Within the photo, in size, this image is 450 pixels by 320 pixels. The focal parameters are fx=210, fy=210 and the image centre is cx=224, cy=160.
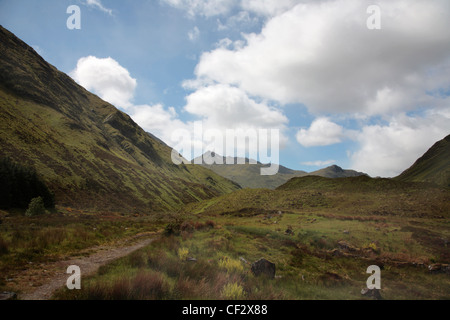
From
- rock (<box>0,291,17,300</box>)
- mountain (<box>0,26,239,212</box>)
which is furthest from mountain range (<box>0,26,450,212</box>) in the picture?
rock (<box>0,291,17,300</box>)

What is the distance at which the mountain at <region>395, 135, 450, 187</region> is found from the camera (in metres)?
96.8

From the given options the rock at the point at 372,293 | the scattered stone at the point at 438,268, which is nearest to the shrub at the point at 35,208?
the rock at the point at 372,293

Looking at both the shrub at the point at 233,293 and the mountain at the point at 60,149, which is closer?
the shrub at the point at 233,293

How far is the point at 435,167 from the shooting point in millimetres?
120125

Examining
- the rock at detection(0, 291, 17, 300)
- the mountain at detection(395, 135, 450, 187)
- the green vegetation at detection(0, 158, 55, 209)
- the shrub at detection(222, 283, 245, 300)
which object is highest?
the mountain at detection(395, 135, 450, 187)

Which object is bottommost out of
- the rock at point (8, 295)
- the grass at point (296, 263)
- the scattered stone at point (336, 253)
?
the scattered stone at point (336, 253)

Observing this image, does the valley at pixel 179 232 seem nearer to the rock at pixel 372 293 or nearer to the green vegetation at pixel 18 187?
the rock at pixel 372 293

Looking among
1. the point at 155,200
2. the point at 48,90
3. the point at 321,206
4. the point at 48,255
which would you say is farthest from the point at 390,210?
the point at 48,90

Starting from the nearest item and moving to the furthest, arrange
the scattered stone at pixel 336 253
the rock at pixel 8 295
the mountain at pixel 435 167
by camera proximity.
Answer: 1. the rock at pixel 8 295
2. the scattered stone at pixel 336 253
3. the mountain at pixel 435 167

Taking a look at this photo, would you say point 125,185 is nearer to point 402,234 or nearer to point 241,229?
point 241,229

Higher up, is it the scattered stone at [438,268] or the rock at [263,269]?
the rock at [263,269]

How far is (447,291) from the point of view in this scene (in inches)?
464

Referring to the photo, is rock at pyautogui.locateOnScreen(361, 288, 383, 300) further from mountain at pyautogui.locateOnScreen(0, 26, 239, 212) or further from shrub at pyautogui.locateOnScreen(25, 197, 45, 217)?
mountain at pyautogui.locateOnScreen(0, 26, 239, 212)

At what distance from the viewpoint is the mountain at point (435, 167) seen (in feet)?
318
